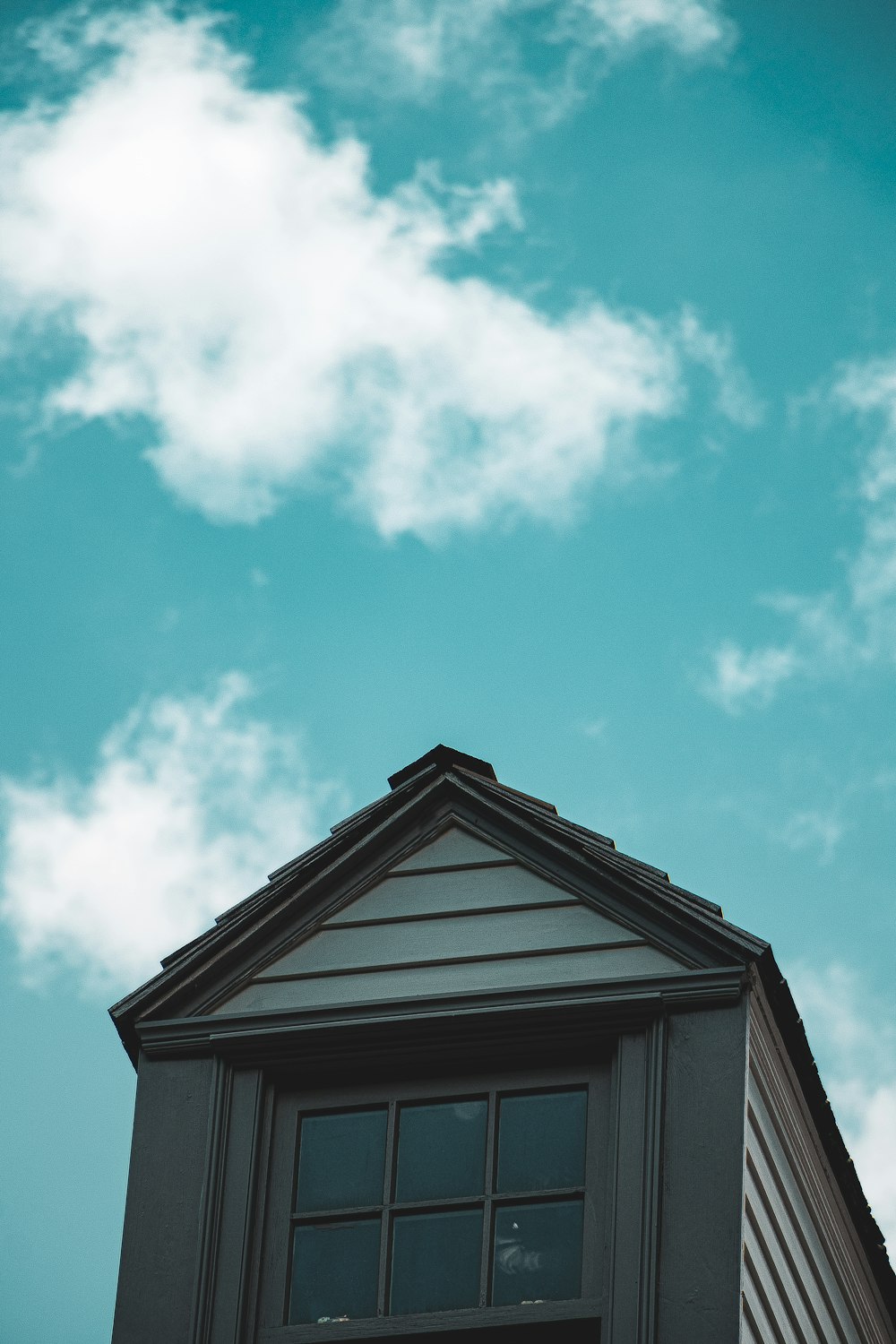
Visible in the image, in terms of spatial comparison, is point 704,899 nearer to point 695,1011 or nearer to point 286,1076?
point 695,1011

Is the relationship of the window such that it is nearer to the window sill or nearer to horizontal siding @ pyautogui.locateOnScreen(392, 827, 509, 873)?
the window sill

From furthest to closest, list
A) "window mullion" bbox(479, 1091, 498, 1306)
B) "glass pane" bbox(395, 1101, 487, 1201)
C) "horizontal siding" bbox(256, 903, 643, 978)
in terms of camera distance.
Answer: "horizontal siding" bbox(256, 903, 643, 978) → "glass pane" bbox(395, 1101, 487, 1201) → "window mullion" bbox(479, 1091, 498, 1306)

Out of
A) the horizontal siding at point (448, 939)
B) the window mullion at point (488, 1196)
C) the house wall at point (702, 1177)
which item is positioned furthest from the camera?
the horizontal siding at point (448, 939)

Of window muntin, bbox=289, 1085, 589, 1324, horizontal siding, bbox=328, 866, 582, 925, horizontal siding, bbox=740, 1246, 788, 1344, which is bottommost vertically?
horizontal siding, bbox=740, 1246, 788, 1344

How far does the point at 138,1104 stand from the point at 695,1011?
6.98 ft

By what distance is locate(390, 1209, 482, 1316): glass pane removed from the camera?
721 centimetres

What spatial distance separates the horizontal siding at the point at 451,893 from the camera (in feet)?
26.5

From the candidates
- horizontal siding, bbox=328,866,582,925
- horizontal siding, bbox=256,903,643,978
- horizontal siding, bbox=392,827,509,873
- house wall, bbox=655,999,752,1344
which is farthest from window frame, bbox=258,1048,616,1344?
horizontal siding, bbox=392,827,509,873

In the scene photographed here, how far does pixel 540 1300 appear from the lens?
7109 millimetres

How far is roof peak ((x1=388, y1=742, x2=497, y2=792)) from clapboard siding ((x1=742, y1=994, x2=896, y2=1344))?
1625mm

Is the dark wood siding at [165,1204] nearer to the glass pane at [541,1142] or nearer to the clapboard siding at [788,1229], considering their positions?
the glass pane at [541,1142]

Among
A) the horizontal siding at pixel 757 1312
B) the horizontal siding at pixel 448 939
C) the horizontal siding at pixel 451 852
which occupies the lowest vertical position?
the horizontal siding at pixel 757 1312

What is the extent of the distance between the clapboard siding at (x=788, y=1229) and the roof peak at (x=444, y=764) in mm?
1625

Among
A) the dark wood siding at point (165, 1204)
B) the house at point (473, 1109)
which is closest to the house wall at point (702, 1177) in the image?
the house at point (473, 1109)
